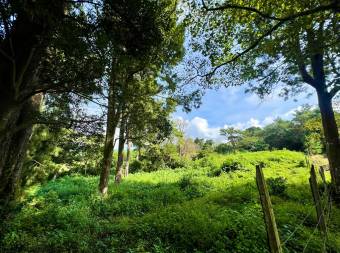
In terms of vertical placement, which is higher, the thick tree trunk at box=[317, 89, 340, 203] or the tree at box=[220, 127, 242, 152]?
the tree at box=[220, 127, 242, 152]

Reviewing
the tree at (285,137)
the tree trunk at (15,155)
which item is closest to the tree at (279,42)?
the tree trunk at (15,155)

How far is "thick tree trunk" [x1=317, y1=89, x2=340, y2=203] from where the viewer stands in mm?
8664

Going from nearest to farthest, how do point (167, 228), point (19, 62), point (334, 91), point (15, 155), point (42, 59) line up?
point (19, 62), point (42, 59), point (167, 228), point (15, 155), point (334, 91)

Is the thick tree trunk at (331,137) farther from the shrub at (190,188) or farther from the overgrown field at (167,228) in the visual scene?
the shrub at (190,188)

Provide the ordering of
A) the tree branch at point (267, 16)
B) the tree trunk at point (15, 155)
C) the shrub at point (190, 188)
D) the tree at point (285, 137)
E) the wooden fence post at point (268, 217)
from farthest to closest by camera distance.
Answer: the tree at point (285, 137) < the shrub at point (190, 188) < the tree trunk at point (15, 155) < the tree branch at point (267, 16) < the wooden fence post at point (268, 217)

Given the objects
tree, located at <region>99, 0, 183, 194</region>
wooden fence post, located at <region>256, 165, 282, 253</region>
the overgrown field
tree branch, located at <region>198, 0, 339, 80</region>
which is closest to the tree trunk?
the overgrown field

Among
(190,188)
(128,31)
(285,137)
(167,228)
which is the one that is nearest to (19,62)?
(128,31)

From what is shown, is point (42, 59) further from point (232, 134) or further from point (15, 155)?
point (232, 134)

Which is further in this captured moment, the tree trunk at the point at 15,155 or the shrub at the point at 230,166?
the shrub at the point at 230,166

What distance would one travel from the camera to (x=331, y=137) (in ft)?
29.5

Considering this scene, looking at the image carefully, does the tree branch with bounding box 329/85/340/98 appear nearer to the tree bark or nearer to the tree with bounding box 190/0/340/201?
the tree with bounding box 190/0/340/201

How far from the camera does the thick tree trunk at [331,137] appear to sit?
8664 mm

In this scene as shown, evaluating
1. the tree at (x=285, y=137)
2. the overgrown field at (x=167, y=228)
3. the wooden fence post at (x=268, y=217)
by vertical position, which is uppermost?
the tree at (x=285, y=137)

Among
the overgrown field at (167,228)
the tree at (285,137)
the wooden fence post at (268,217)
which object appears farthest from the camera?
the tree at (285,137)
